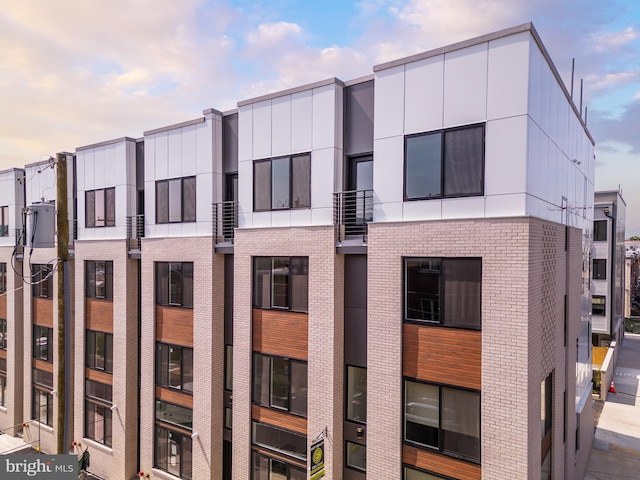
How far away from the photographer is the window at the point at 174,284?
1566 cm

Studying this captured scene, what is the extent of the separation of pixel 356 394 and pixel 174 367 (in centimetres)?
771

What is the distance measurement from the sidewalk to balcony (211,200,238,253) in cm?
1701

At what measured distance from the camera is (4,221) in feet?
79.5

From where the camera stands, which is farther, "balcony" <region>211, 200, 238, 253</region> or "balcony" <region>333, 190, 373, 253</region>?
"balcony" <region>211, 200, 238, 253</region>

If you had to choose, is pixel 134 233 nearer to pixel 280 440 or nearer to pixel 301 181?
pixel 301 181

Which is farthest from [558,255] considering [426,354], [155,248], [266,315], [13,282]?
[13,282]

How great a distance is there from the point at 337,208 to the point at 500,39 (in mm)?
5877

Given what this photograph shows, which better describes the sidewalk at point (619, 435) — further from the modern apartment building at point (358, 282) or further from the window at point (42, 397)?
the window at point (42, 397)

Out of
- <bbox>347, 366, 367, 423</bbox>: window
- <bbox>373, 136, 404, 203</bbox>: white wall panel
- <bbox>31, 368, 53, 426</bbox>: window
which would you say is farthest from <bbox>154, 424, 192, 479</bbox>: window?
<bbox>373, 136, 404, 203</bbox>: white wall panel

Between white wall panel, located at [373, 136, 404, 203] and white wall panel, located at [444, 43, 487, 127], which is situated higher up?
white wall panel, located at [444, 43, 487, 127]

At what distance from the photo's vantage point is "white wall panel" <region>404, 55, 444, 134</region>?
10.4m

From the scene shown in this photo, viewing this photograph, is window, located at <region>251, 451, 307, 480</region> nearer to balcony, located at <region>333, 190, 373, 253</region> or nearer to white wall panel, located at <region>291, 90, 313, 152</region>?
balcony, located at <region>333, 190, 373, 253</region>

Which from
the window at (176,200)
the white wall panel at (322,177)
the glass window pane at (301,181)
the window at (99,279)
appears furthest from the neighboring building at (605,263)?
the window at (99,279)

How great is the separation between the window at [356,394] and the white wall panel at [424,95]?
7.00m
